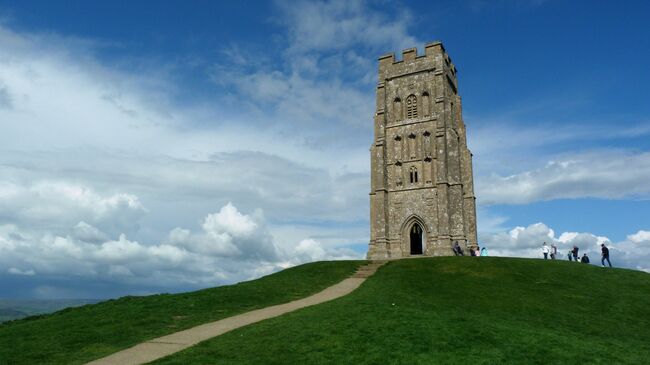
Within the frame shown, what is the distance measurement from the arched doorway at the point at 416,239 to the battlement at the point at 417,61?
708 inches

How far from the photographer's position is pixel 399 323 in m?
14.7

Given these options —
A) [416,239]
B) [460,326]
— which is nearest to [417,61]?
[416,239]

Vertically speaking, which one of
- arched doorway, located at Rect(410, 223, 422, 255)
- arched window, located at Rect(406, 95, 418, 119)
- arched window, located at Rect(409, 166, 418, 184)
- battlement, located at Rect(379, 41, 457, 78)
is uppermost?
battlement, located at Rect(379, 41, 457, 78)

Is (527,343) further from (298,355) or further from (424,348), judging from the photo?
(298,355)

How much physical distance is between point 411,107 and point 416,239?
597 inches

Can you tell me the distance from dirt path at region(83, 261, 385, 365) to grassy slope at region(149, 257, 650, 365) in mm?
779

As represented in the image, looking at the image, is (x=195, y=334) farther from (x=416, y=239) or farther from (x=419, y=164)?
(x=416, y=239)

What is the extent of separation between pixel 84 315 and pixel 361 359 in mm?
13644

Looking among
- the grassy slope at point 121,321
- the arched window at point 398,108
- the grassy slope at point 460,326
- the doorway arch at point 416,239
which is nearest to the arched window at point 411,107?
the arched window at point 398,108

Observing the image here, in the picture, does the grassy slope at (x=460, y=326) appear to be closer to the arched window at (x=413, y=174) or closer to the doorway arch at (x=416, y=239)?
the doorway arch at (x=416, y=239)

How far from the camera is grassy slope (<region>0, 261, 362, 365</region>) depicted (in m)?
13.7

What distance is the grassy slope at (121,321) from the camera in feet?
44.9

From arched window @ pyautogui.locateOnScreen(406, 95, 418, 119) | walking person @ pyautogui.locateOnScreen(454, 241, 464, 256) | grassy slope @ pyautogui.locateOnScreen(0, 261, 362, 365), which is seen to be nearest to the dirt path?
grassy slope @ pyautogui.locateOnScreen(0, 261, 362, 365)

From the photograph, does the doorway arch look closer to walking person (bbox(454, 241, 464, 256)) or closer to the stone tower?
the stone tower
